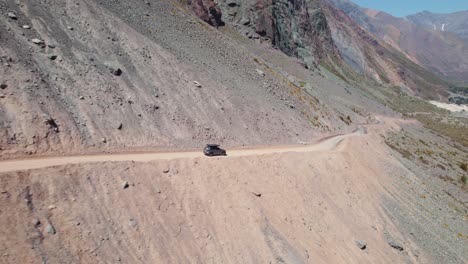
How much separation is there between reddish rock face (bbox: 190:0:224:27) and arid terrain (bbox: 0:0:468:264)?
17887mm

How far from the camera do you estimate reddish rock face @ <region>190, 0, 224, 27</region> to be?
66.6 meters

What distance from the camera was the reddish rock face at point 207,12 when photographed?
66.6 m

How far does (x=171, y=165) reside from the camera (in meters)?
22.4

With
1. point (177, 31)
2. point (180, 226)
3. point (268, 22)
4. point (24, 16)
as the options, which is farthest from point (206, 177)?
point (268, 22)

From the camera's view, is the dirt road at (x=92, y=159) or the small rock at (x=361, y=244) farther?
the small rock at (x=361, y=244)

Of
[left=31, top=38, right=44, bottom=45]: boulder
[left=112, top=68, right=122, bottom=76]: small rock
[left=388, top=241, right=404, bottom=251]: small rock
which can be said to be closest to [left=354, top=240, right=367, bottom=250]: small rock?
[left=388, top=241, right=404, bottom=251]: small rock

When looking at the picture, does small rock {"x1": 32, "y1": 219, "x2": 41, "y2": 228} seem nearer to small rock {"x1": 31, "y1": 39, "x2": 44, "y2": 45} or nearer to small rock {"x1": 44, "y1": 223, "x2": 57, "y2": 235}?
small rock {"x1": 44, "y1": 223, "x2": 57, "y2": 235}

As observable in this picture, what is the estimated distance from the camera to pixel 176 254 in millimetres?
18172

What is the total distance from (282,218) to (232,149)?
8869 mm

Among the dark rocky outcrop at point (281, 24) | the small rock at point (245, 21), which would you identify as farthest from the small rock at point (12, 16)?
the small rock at point (245, 21)

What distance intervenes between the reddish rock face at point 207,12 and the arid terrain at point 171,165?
1789cm

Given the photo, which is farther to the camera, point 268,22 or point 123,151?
point 268,22

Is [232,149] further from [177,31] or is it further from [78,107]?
[177,31]

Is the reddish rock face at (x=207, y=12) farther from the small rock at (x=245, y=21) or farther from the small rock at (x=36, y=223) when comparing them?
the small rock at (x=36, y=223)
